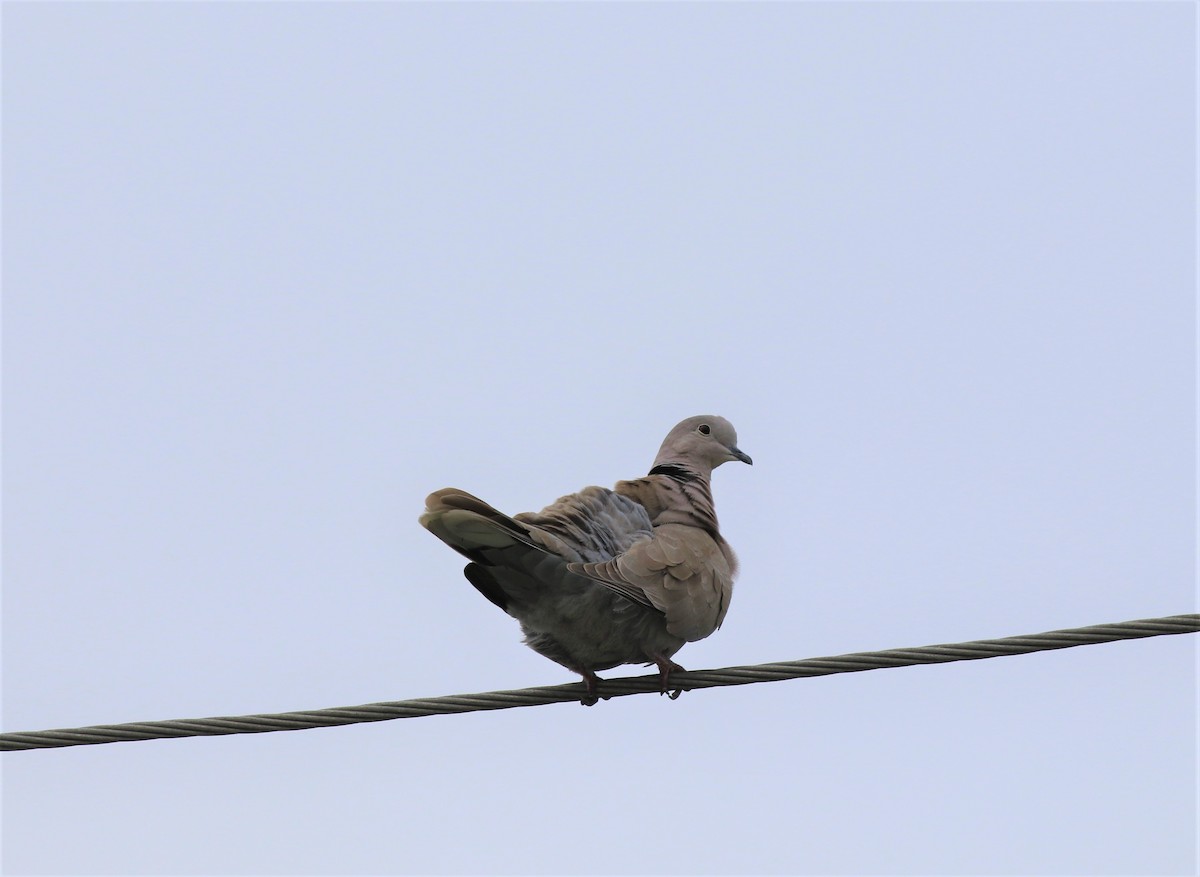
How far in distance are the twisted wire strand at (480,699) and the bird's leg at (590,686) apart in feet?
2.15

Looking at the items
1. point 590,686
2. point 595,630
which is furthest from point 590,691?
point 595,630

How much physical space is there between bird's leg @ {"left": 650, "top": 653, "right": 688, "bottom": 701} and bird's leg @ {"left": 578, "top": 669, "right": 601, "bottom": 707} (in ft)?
0.71

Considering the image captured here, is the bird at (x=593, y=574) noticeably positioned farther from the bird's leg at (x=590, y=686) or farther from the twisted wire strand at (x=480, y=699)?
the twisted wire strand at (x=480, y=699)

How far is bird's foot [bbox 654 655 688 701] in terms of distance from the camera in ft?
17.1

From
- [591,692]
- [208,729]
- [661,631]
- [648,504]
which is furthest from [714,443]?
[208,729]

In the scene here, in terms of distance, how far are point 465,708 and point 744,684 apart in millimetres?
836

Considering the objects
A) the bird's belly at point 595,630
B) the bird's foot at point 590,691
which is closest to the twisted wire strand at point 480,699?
the bird's foot at point 590,691

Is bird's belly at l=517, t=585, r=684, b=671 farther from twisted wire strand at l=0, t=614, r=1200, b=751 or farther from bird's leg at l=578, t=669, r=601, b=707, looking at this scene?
twisted wire strand at l=0, t=614, r=1200, b=751

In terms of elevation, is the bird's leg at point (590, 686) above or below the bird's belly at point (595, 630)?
below

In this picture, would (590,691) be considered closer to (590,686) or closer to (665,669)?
(590,686)

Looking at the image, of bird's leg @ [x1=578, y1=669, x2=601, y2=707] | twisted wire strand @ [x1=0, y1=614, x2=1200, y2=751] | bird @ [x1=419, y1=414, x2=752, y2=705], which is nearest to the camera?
twisted wire strand @ [x1=0, y1=614, x2=1200, y2=751]

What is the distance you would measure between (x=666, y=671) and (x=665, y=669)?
2 cm

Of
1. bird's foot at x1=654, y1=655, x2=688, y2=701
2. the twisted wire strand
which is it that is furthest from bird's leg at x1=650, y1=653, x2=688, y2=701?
the twisted wire strand

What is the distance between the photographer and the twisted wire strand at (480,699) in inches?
164
